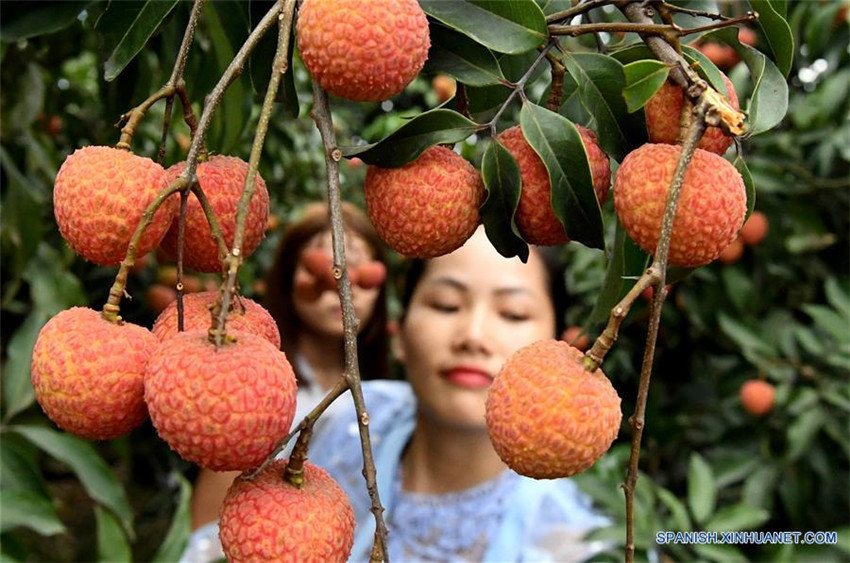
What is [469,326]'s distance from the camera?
1.57 meters

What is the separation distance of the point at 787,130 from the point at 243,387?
186 cm

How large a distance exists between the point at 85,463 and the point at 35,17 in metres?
0.62

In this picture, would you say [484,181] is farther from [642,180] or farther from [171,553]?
[171,553]

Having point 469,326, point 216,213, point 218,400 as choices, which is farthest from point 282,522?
point 469,326

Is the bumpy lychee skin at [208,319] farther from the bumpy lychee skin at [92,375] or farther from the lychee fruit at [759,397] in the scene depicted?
the lychee fruit at [759,397]

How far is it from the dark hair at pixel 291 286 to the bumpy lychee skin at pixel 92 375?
1845mm

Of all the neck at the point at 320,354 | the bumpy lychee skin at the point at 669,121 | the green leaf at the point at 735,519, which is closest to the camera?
the bumpy lychee skin at the point at 669,121

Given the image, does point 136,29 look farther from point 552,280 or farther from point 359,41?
point 552,280

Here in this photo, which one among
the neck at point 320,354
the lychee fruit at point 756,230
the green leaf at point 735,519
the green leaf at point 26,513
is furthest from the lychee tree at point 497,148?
the neck at point 320,354

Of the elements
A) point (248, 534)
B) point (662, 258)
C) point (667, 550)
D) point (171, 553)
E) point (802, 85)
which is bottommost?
point (667, 550)

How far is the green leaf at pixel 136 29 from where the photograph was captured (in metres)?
0.57

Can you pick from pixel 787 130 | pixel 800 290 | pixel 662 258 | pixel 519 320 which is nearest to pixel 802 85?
pixel 787 130

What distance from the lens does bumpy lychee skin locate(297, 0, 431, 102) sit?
1.49ft

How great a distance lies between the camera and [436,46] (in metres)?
0.56
